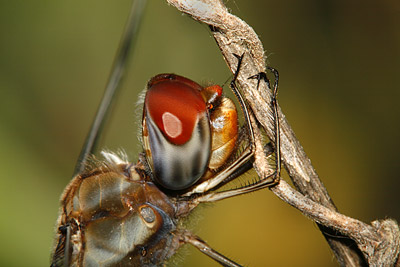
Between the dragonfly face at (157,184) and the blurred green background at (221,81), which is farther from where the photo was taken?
the blurred green background at (221,81)

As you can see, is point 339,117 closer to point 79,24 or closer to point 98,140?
point 98,140

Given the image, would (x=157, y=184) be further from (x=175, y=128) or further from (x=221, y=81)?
(x=221, y=81)

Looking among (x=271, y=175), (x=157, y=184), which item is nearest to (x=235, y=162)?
(x=271, y=175)

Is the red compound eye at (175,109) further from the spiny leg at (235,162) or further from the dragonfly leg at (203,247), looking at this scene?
the dragonfly leg at (203,247)

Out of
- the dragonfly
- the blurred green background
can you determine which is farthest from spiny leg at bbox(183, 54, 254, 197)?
the blurred green background

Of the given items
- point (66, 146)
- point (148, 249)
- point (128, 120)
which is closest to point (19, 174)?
point (66, 146)

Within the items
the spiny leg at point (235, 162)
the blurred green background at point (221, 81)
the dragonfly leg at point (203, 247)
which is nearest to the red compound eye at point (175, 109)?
the spiny leg at point (235, 162)

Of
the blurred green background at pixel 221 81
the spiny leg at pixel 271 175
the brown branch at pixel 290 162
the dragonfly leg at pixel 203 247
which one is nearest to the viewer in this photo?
the brown branch at pixel 290 162

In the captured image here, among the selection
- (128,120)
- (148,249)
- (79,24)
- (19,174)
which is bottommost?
(19,174)
